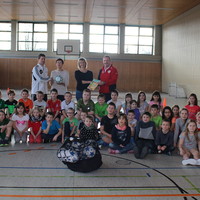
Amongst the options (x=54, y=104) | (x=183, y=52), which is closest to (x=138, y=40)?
(x=183, y=52)

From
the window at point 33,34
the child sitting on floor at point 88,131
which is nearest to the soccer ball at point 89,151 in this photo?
the child sitting on floor at point 88,131

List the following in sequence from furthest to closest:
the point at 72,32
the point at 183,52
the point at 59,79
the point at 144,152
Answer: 1. the point at 72,32
2. the point at 183,52
3. the point at 59,79
4. the point at 144,152

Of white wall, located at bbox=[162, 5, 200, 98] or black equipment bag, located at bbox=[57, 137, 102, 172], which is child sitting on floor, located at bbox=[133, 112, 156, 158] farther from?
white wall, located at bbox=[162, 5, 200, 98]

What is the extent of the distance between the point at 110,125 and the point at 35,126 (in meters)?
1.55

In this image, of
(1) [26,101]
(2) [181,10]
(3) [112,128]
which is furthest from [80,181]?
(2) [181,10]

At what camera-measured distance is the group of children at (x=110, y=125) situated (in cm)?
487

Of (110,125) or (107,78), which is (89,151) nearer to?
(110,125)

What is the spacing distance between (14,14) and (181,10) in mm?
10424

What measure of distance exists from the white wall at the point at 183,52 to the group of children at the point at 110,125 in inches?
377

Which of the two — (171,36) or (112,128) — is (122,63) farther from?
(112,128)

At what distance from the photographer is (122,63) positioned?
2098cm

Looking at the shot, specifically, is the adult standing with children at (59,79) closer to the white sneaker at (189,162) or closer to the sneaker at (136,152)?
the sneaker at (136,152)

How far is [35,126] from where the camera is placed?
577 cm

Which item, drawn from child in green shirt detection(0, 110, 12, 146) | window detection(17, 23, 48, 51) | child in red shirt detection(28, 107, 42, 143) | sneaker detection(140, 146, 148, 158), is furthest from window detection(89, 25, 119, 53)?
sneaker detection(140, 146, 148, 158)
